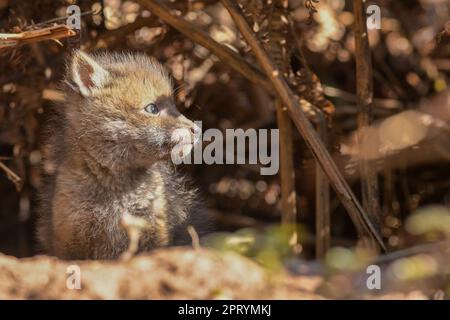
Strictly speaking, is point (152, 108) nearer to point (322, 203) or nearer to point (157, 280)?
point (322, 203)

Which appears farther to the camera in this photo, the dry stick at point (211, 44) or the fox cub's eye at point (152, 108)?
the dry stick at point (211, 44)

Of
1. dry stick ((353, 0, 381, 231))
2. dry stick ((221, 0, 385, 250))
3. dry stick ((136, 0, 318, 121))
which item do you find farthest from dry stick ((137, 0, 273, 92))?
dry stick ((353, 0, 381, 231))

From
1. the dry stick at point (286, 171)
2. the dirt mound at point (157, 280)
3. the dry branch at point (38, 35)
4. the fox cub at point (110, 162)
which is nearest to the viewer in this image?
the dirt mound at point (157, 280)

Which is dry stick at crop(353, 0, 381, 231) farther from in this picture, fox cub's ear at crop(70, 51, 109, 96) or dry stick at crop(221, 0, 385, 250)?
fox cub's ear at crop(70, 51, 109, 96)

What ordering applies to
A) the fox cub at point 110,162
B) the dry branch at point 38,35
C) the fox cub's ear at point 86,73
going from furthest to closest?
the fox cub's ear at point 86,73 → the fox cub at point 110,162 → the dry branch at point 38,35

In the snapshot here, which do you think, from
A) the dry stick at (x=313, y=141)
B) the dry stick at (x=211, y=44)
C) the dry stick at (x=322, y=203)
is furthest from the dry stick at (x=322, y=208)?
the dry stick at (x=313, y=141)

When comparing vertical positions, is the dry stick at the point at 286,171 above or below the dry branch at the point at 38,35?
below

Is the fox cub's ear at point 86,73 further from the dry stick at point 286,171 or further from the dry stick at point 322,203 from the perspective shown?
the dry stick at point 322,203

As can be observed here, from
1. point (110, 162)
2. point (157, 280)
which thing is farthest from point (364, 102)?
point (157, 280)

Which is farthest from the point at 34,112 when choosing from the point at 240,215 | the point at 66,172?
the point at 240,215
